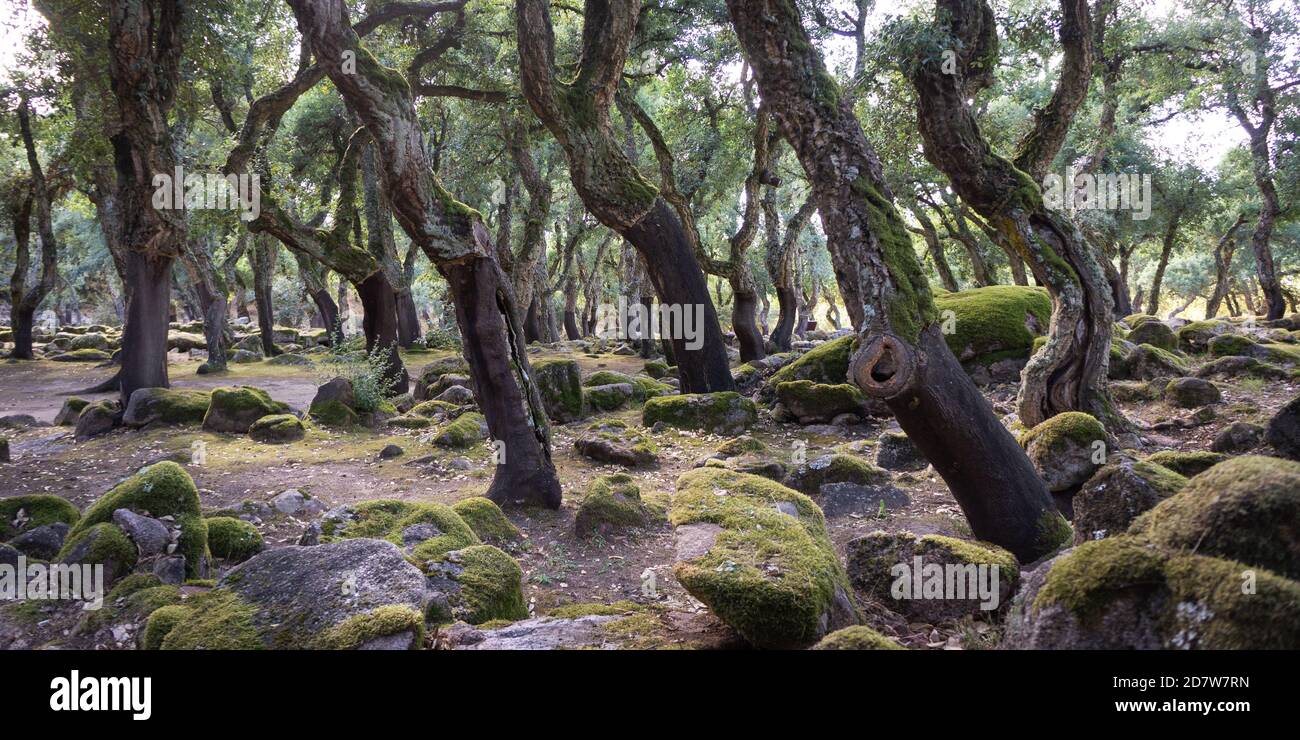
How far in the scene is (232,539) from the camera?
5531 millimetres

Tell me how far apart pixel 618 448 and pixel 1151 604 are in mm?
7462

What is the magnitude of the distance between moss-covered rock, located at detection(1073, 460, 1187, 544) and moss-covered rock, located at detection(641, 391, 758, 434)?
7.09 metres

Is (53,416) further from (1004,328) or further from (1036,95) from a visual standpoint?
(1036,95)

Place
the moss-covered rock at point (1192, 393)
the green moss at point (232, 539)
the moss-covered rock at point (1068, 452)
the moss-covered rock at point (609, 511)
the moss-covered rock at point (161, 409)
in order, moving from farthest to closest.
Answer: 1. the moss-covered rock at point (161, 409)
2. the moss-covered rock at point (1192, 393)
3. the moss-covered rock at point (609, 511)
4. the moss-covered rock at point (1068, 452)
5. the green moss at point (232, 539)

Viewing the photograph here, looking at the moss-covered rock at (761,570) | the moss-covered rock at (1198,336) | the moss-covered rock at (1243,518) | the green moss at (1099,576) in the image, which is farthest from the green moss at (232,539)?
the moss-covered rock at (1198,336)

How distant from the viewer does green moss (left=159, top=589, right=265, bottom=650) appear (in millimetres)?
3008

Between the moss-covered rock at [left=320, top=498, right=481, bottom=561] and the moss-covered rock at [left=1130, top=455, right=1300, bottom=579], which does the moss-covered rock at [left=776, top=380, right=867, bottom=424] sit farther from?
the moss-covered rock at [left=1130, top=455, right=1300, bottom=579]

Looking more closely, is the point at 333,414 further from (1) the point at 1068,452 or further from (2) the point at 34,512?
(1) the point at 1068,452

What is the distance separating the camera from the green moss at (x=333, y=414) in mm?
11922

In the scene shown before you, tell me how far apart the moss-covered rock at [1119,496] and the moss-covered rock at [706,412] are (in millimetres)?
7088

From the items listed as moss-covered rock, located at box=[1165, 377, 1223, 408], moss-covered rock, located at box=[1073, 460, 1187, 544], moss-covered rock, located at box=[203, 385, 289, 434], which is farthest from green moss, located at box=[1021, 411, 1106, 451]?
moss-covered rock, located at box=[203, 385, 289, 434]

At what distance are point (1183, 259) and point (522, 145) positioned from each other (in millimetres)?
50331

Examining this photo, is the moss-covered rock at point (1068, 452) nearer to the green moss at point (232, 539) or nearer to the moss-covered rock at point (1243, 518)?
the moss-covered rock at point (1243, 518)
